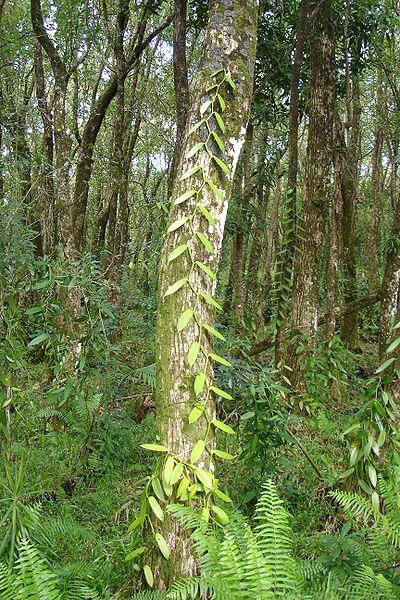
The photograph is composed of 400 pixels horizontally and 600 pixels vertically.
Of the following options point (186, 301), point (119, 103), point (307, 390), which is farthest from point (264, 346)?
point (186, 301)

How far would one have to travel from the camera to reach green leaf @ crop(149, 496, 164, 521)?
157cm

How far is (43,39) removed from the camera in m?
5.20

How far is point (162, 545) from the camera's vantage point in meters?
1.58

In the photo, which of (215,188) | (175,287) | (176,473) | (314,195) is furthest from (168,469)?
(314,195)

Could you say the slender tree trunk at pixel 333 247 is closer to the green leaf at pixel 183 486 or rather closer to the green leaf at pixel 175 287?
the green leaf at pixel 175 287

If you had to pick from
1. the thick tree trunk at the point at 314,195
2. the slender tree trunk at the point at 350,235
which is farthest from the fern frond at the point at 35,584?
the slender tree trunk at the point at 350,235

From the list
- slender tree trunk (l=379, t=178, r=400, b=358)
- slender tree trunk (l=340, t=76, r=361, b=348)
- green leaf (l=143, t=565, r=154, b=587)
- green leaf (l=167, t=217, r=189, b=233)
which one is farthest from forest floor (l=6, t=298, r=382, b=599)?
slender tree trunk (l=340, t=76, r=361, b=348)

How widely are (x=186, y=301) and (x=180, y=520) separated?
684 millimetres

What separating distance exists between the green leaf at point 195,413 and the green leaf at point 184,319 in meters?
0.26

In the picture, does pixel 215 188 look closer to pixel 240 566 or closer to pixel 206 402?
pixel 206 402

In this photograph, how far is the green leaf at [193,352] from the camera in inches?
65.2

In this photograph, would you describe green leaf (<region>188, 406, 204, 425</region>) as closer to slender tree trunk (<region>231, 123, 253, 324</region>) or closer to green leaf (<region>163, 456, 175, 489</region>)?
green leaf (<region>163, 456, 175, 489</region>)

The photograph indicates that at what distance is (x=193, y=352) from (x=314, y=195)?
381cm

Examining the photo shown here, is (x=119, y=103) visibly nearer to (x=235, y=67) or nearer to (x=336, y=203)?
(x=336, y=203)
